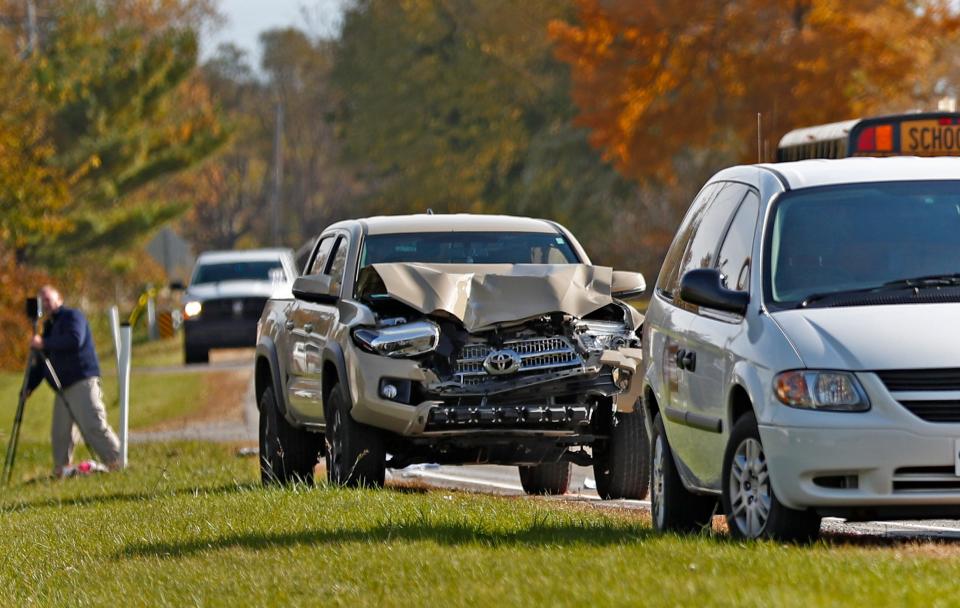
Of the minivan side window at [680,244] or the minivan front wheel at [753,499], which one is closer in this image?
the minivan front wheel at [753,499]

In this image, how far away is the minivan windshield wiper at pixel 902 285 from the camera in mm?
8906

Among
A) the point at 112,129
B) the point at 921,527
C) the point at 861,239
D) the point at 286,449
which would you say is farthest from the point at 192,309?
the point at 861,239

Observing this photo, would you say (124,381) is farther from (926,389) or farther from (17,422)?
(926,389)

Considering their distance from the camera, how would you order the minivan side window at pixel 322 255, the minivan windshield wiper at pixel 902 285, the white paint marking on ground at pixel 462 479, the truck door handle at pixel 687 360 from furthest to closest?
the white paint marking on ground at pixel 462 479 → the minivan side window at pixel 322 255 → the truck door handle at pixel 687 360 → the minivan windshield wiper at pixel 902 285

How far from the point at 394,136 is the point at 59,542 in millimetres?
61944

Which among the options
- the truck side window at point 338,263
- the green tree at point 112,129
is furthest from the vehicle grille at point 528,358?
the green tree at point 112,129

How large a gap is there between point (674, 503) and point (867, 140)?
11073mm

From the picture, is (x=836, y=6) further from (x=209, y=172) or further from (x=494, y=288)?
(x=209, y=172)

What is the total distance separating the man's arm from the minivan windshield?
1168cm

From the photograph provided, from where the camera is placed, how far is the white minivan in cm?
825

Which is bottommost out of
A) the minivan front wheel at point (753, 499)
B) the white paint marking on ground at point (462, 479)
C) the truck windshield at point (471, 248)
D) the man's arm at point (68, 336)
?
the white paint marking on ground at point (462, 479)

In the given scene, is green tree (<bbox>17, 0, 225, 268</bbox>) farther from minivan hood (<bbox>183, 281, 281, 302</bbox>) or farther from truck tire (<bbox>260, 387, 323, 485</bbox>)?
truck tire (<bbox>260, 387, 323, 485</bbox>)

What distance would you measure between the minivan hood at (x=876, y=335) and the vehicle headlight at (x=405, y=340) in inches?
168

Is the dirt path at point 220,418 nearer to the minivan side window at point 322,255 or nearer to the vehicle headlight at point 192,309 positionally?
the vehicle headlight at point 192,309
